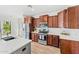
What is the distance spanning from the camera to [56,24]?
6.06 m

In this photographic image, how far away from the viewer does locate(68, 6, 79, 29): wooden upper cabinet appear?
156 inches

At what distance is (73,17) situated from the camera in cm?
412

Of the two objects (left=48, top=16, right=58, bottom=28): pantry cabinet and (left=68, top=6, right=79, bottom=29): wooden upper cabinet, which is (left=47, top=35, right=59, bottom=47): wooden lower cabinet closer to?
(left=48, top=16, right=58, bottom=28): pantry cabinet

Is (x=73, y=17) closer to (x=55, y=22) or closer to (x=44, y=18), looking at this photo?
(x=55, y=22)

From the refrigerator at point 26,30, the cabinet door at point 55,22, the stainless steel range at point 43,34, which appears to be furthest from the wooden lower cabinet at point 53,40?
the refrigerator at point 26,30

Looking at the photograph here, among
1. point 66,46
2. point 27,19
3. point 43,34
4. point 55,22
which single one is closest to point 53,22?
point 55,22

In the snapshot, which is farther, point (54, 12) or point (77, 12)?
point (54, 12)

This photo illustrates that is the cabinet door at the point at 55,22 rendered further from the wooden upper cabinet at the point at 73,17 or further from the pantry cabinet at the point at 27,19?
the pantry cabinet at the point at 27,19

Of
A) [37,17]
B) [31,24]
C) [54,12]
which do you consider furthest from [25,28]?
[54,12]

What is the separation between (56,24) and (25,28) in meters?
2.87

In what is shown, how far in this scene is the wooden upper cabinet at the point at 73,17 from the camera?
3.95 metres
